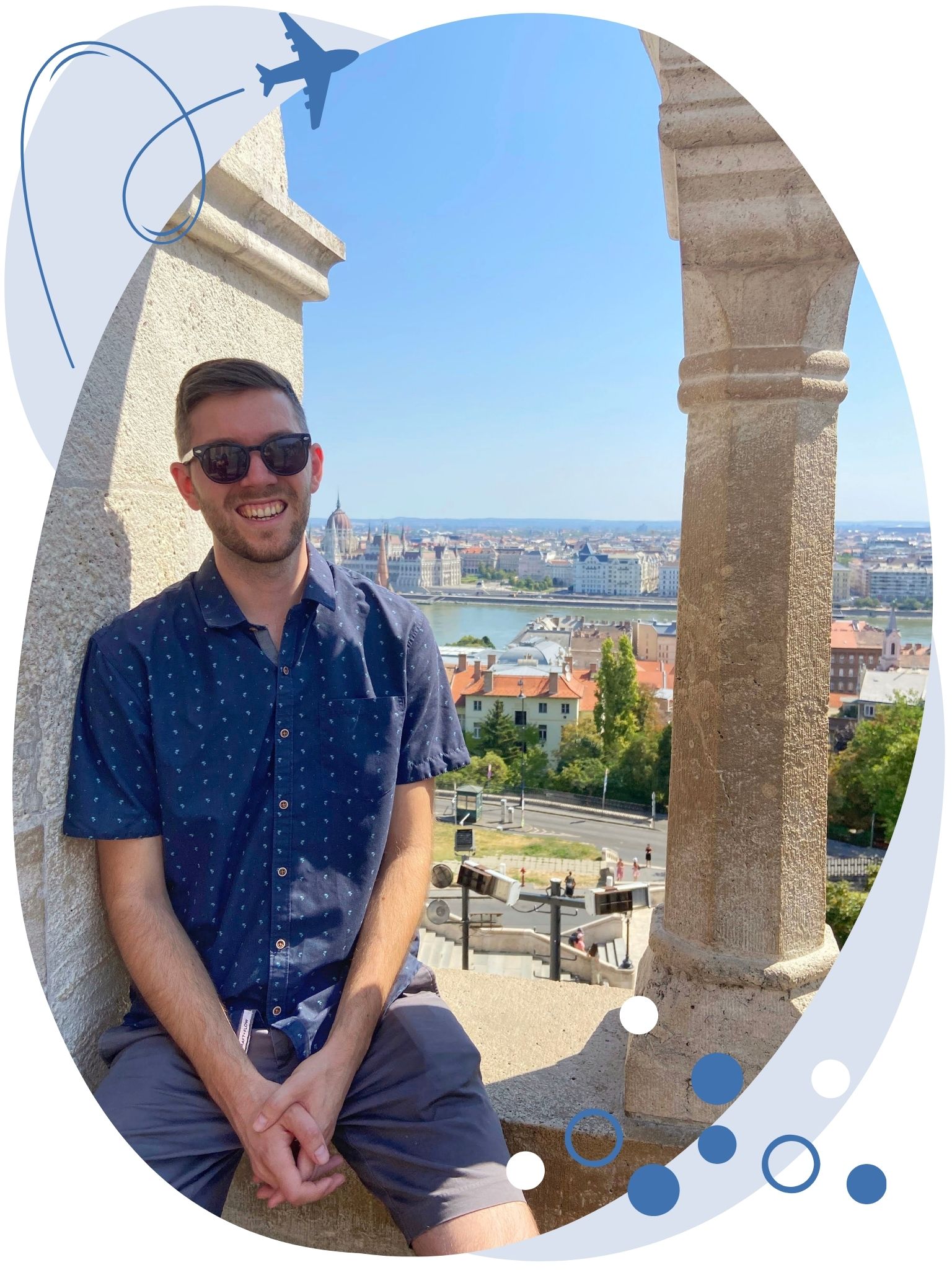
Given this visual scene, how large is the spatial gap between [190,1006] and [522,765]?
3097 millimetres

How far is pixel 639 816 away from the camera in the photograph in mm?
5332

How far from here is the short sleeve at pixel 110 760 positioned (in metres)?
1.37

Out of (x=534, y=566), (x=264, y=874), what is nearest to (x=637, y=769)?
(x=534, y=566)

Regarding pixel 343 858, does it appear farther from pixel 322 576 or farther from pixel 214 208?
pixel 214 208

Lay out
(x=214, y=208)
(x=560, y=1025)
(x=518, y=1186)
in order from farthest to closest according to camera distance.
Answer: (x=560, y=1025), (x=214, y=208), (x=518, y=1186)

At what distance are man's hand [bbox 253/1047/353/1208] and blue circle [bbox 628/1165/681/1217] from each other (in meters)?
0.44

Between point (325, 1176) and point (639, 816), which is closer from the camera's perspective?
point (325, 1176)

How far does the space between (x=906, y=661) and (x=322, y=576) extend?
0.94 m

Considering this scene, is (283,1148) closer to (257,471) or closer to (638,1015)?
(638,1015)

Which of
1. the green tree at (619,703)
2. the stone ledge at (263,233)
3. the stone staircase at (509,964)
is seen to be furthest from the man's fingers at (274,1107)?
the stone staircase at (509,964)

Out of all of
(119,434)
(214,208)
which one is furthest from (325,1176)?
(214,208)

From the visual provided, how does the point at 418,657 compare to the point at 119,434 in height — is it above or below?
below

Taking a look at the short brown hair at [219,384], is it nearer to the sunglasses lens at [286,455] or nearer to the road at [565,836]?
the sunglasses lens at [286,455]

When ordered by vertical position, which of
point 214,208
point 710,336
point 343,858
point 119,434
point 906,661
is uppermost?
point 214,208
